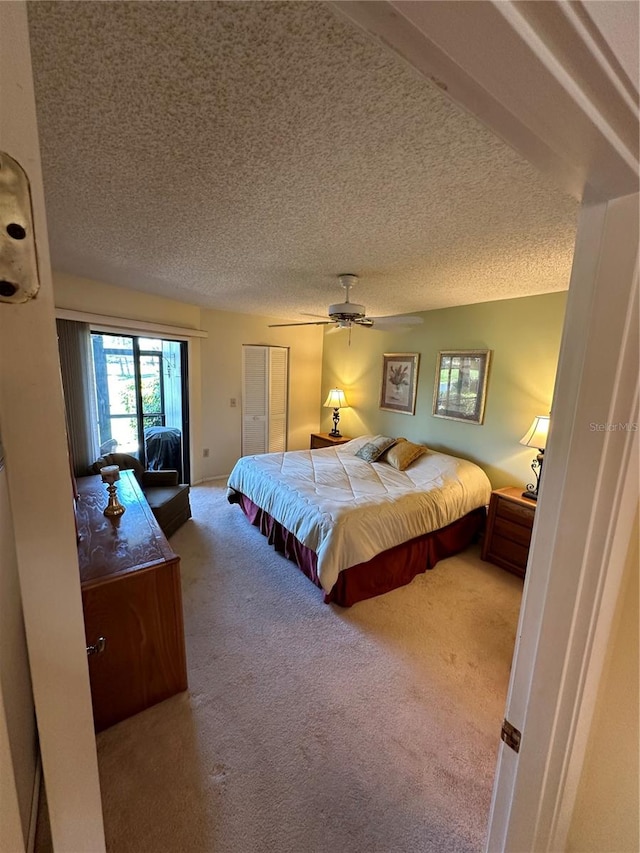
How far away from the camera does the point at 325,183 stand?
136 centimetres

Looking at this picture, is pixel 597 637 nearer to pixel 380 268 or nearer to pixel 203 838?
pixel 203 838

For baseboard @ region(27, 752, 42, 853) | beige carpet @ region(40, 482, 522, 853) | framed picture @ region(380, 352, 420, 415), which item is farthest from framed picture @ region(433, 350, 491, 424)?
baseboard @ region(27, 752, 42, 853)

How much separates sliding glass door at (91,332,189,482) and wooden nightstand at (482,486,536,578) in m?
3.51

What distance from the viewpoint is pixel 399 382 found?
4188 mm

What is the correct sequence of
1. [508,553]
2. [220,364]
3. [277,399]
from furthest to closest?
[277,399] → [220,364] → [508,553]

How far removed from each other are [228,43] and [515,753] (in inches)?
71.8

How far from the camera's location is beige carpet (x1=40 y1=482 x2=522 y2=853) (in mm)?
1257

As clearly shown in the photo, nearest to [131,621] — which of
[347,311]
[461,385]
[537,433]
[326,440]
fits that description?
[347,311]

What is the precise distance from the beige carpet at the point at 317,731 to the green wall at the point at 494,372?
1.34 m

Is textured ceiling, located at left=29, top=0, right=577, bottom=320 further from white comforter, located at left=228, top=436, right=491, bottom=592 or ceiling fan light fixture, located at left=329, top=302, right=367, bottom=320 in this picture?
white comforter, located at left=228, top=436, right=491, bottom=592

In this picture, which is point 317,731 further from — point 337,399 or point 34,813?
point 337,399

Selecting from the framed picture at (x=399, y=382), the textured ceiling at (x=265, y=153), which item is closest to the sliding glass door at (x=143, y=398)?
the textured ceiling at (x=265, y=153)

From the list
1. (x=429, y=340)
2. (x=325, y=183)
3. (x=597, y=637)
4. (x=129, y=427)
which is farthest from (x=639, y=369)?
(x=129, y=427)

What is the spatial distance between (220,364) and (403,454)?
261 cm
